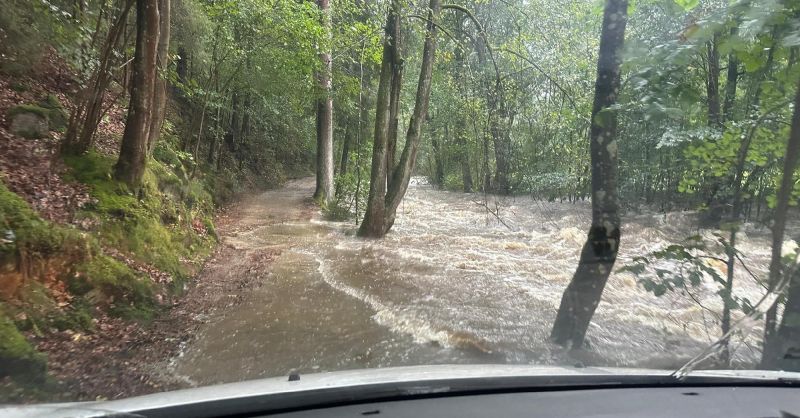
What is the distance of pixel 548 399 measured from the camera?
8.49 feet

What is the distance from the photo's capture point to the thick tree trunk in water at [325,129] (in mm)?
18000

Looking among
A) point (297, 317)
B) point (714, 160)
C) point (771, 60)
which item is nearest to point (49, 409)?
point (297, 317)

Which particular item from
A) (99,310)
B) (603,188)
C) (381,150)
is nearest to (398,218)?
(381,150)

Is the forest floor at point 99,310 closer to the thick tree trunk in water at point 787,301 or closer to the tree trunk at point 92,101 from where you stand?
the tree trunk at point 92,101

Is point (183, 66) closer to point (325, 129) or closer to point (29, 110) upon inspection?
point (325, 129)

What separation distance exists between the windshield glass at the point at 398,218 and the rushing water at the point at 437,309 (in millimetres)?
54

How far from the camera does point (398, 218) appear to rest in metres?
17.7

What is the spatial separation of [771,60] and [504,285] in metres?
5.14

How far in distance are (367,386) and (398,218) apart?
15175 millimetres

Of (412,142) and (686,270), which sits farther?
(412,142)

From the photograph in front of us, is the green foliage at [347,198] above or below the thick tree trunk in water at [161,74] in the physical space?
below

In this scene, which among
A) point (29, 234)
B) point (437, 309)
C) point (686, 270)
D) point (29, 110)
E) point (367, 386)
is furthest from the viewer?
point (29, 110)

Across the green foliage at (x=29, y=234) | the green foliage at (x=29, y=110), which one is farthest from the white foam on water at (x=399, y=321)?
the green foliage at (x=29, y=110)

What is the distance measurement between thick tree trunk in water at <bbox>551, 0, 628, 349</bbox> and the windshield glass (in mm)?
22
